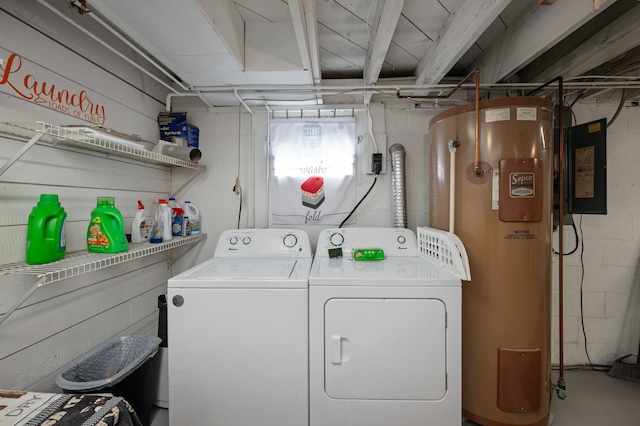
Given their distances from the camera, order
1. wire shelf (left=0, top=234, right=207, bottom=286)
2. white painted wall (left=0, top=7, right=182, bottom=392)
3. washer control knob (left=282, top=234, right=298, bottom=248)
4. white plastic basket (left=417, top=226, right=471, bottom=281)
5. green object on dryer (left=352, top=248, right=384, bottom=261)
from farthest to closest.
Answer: washer control knob (left=282, top=234, right=298, bottom=248)
green object on dryer (left=352, top=248, right=384, bottom=261)
white plastic basket (left=417, top=226, right=471, bottom=281)
white painted wall (left=0, top=7, right=182, bottom=392)
wire shelf (left=0, top=234, right=207, bottom=286)

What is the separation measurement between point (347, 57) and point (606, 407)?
2899 millimetres

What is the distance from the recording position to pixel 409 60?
194cm

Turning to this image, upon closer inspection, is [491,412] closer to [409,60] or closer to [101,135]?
[409,60]

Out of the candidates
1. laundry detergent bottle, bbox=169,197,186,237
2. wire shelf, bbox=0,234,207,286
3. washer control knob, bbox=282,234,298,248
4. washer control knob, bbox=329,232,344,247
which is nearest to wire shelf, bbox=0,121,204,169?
wire shelf, bbox=0,234,207,286

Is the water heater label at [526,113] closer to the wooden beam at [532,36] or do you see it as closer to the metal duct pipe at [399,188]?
the wooden beam at [532,36]

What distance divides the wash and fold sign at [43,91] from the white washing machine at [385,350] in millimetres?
1512

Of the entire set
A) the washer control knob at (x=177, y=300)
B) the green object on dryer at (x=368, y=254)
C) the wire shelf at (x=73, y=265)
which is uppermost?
the wire shelf at (x=73, y=265)

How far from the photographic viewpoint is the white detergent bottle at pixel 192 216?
2.05 meters

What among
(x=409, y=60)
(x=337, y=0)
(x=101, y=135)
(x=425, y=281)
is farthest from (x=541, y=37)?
(x=101, y=135)

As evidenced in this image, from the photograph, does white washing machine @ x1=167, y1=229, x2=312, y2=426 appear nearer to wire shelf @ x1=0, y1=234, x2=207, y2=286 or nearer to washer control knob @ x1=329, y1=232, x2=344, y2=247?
wire shelf @ x1=0, y1=234, x2=207, y2=286

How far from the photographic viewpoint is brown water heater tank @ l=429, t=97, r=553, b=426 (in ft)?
4.56

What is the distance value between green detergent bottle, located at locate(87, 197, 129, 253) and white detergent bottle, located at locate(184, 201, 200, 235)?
27.2 inches

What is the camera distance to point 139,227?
1.60m

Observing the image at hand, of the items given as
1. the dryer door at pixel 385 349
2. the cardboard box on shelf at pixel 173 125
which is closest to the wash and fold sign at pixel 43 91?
the cardboard box on shelf at pixel 173 125
